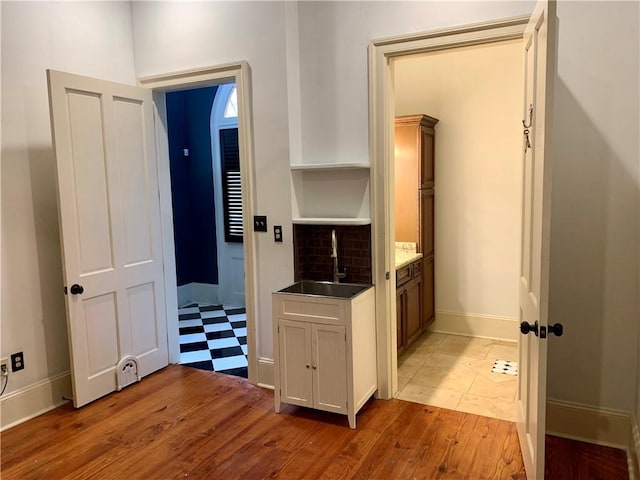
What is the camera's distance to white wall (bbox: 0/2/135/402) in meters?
2.96

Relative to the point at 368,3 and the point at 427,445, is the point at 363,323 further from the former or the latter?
the point at 368,3

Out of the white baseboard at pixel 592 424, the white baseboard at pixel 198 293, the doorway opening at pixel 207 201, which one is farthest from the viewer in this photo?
the white baseboard at pixel 198 293

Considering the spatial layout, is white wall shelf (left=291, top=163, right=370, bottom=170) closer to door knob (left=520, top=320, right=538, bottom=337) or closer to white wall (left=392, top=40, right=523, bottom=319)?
door knob (left=520, top=320, right=538, bottom=337)

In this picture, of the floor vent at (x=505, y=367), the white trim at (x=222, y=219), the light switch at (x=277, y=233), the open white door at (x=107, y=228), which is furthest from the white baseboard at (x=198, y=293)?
the floor vent at (x=505, y=367)

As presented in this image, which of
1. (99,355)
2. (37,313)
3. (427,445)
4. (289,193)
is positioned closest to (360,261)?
(289,193)

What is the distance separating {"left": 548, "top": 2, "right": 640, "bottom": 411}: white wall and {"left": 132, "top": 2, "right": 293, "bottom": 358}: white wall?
1.67m

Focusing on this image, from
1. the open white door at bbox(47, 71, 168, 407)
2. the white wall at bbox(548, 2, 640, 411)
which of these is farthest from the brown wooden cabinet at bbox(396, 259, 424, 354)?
the open white door at bbox(47, 71, 168, 407)

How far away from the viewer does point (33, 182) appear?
310cm

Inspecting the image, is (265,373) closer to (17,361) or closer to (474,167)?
(17,361)

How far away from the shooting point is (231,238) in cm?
575

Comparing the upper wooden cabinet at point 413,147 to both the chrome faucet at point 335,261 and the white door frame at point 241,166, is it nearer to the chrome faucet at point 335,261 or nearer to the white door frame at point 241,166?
the chrome faucet at point 335,261

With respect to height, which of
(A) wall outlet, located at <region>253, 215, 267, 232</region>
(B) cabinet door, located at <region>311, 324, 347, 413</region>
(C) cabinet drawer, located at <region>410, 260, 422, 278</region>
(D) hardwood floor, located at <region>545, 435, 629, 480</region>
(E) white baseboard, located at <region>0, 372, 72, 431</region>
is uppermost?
(A) wall outlet, located at <region>253, 215, 267, 232</region>

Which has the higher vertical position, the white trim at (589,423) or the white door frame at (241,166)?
the white door frame at (241,166)

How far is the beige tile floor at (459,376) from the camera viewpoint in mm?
3148
